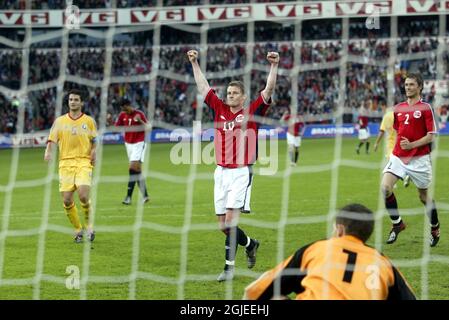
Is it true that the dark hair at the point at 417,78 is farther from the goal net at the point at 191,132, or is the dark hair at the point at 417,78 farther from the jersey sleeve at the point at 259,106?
the jersey sleeve at the point at 259,106

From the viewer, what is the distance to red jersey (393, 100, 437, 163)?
9.27 meters

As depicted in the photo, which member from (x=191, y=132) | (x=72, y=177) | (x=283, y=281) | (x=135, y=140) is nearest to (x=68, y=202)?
(x=72, y=177)

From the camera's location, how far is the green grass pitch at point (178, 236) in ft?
24.5

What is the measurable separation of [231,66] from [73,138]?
75.9 feet

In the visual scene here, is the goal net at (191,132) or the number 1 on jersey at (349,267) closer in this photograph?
the number 1 on jersey at (349,267)

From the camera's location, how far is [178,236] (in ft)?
33.9

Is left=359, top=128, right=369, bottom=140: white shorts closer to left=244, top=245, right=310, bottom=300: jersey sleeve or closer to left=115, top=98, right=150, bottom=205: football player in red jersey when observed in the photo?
left=115, top=98, right=150, bottom=205: football player in red jersey

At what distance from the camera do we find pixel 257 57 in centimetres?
3497

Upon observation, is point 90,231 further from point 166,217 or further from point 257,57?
point 257,57

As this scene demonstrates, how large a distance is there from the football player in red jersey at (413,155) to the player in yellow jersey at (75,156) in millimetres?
3576

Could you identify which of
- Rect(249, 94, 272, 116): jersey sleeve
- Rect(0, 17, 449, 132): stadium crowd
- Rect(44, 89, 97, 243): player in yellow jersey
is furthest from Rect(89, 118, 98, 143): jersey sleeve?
Rect(0, 17, 449, 132): stadium crowd

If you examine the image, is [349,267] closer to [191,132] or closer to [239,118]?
[239,118]

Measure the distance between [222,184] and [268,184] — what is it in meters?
8.60

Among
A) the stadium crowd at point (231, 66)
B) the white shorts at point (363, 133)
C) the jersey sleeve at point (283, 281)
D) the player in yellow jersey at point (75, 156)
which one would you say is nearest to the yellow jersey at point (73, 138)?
the player in yellow jersey at point (75, 156)
